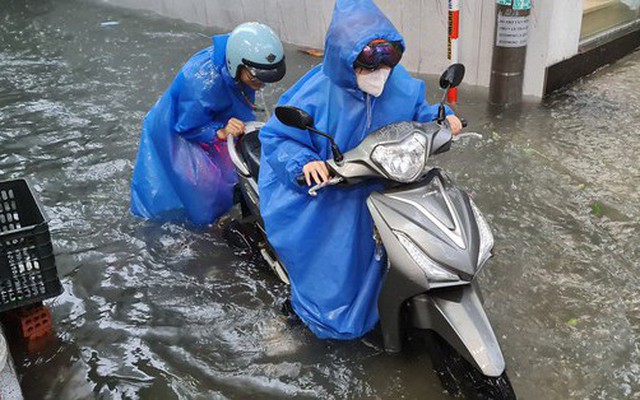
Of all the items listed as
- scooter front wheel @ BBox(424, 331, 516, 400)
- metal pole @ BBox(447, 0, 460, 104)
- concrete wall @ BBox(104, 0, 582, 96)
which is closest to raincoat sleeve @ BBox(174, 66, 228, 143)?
scooter front wheel @ BBox(424, 331, 516, 400)

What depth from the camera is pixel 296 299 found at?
319 cm

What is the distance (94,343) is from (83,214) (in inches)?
64.8

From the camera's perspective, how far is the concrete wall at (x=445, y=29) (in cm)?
600

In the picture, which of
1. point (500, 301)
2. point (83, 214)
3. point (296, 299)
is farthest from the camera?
point (83, 214)

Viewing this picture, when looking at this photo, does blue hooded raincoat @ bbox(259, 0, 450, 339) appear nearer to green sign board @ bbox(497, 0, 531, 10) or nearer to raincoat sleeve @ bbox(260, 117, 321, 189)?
raincoat sleeve @ bbox(260, 117, 321, 189)

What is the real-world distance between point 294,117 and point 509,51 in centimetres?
415

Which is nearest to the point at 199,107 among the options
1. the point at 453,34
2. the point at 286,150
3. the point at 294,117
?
the point at 286,150

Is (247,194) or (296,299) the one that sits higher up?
(247,194)

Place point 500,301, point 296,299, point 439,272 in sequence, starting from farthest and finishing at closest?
1. point 500,301
2. point 296,299
3. point 439,272

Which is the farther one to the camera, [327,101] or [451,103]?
[451,103]

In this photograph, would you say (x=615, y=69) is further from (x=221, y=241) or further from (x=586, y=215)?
(x=221, y=241)

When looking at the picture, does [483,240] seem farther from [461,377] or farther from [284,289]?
[284,289]

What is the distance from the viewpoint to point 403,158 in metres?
2.50

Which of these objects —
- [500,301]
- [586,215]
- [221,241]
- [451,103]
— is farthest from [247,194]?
[451,103]
